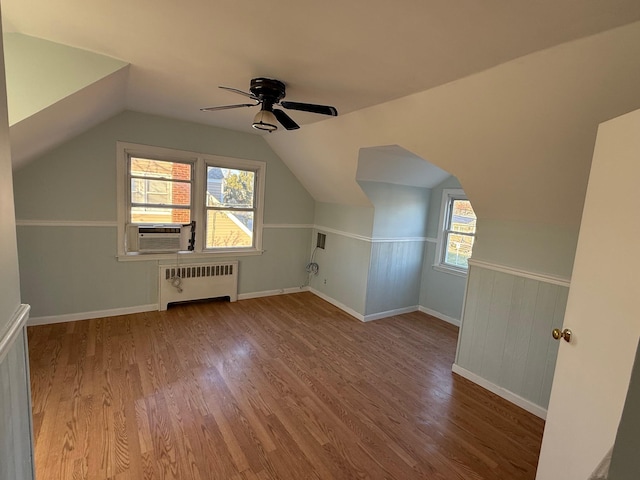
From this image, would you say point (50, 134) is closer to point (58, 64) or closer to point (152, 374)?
point (58, 64)

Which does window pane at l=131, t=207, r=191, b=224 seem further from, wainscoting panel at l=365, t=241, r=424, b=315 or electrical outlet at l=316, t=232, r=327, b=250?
wainscoting panel at l=365, t=241, r=424, b=315

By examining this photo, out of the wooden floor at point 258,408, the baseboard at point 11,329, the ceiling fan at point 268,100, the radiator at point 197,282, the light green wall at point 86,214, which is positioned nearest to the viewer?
the baseboard at point 11,329

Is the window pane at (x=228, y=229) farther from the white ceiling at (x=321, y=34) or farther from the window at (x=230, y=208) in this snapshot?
the white ceiling at (x=321, y=34)

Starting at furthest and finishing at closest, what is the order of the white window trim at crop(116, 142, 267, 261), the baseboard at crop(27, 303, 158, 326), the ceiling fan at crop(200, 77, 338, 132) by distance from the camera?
the white window trim at crop(116, 142, 267, 261)
the baseboard at crop(27, 303, 158, 326)
the ceiling fan at crop(200, 77, 338, 132)

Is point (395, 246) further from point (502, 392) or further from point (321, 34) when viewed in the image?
point (321, 34)

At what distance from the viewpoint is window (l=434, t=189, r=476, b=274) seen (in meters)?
4.18

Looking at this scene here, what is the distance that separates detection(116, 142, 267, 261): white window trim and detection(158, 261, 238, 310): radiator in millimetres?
169

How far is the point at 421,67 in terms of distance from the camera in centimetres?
186

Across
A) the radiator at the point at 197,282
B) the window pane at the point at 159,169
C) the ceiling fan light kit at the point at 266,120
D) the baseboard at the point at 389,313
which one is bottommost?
the baseboard at the point at 389,313

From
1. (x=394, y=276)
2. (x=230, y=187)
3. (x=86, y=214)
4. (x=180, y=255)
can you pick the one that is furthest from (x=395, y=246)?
(x=86, y=214)

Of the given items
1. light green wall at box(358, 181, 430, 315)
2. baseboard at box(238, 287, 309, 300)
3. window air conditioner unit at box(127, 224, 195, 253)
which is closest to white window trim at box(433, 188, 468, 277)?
light green wall at box(358, 181, 430, 315)

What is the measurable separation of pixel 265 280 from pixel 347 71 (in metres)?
3.44

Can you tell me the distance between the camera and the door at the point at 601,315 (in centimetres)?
109

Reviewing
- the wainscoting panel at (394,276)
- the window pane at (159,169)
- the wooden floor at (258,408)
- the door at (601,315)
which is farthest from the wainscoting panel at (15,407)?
the wainscoting panel at (394,276)
